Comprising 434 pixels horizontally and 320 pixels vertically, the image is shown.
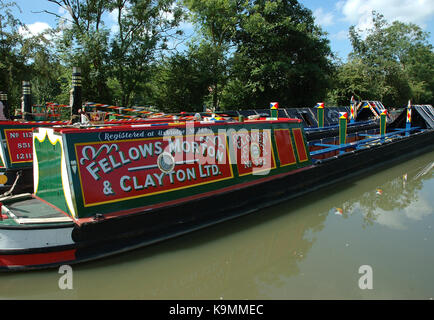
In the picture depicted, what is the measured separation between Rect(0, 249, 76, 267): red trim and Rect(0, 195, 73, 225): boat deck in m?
0.38

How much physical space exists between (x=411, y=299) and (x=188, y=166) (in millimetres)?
3287

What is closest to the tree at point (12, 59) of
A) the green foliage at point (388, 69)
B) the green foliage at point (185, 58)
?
the green foliage at point (185, 58)

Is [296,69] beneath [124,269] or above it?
above

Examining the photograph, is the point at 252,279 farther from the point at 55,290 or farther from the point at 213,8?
the point at 213,8

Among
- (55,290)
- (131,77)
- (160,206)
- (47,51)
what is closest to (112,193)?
(160,206)

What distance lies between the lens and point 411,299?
11.8ft

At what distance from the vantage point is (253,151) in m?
6.08

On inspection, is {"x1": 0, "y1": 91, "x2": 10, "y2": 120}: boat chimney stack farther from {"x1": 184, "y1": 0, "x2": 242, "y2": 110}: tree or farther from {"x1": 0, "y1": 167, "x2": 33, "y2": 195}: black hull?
{"x1": 184, "y1": 0, "x2": 242, "y2": 110}: tree

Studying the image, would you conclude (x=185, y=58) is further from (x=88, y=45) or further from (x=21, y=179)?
(x=21, y=179)

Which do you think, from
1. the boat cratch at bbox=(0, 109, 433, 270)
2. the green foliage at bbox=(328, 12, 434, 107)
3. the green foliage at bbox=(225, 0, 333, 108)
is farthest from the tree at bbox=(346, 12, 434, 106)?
the boat cratch at bbox=(0, 109, 433, 270)

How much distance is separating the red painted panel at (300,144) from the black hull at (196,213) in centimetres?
29

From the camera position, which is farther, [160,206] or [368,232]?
[368,232]

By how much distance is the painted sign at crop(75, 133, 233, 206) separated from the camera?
419 centimetres

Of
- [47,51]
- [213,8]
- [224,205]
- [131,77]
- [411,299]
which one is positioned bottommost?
[411,299]
